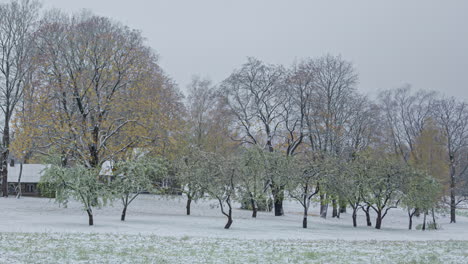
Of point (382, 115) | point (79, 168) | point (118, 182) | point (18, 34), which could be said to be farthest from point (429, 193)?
point (18, 34)

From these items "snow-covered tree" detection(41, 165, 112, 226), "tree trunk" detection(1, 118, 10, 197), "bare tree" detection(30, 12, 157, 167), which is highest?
"bare tree" detection(30, 12, 157, 167)

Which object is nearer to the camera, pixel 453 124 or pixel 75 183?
pixel 75 183

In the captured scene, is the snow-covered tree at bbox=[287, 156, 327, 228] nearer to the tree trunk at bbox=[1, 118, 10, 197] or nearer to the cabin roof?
the tree trunk at bbox=[1, 118, 10, 197]

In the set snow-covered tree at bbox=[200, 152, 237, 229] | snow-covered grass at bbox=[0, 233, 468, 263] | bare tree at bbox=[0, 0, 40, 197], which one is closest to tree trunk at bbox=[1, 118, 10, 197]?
bare tree at bbox=[0, 0, 40, 197]

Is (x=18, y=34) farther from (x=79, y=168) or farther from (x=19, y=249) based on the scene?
(x=19, y=249)

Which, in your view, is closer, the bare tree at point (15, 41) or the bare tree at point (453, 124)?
the bare tree at point (15, 41)

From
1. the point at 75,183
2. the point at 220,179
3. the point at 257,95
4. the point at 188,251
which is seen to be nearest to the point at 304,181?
the point at 220,179

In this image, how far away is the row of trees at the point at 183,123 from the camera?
28.7 meters

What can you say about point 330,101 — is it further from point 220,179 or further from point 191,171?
point 220,179

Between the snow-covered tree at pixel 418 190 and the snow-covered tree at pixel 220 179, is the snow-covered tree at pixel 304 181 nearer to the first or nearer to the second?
the snow-covered tree at pixel 220 179

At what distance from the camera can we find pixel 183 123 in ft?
123

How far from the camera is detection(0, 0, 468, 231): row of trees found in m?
28.7

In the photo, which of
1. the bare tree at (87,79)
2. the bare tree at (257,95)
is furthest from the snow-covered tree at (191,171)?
the bare tree at (257,95)

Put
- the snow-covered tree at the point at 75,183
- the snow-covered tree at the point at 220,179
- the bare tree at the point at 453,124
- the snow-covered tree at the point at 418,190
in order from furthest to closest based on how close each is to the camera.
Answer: the bare tree at the point at 453,124 < the snow-covered tree at the point at 418,190 < the snow-covered tree at the point at 220,179 < the snow-covered tree at the point at 75,183
